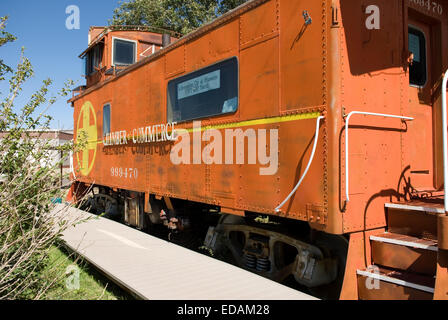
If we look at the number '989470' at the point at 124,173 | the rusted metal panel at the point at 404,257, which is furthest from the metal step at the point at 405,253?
the number '989470' at the point at 124,173

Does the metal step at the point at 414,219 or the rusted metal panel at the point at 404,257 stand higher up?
the metal step at the point at 414,219

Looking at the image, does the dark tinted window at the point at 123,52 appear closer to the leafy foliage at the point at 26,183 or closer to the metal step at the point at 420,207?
the leafy foliage at the point at 26,183

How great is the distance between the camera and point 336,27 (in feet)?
11.1

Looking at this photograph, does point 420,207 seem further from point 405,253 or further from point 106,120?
point 106,120

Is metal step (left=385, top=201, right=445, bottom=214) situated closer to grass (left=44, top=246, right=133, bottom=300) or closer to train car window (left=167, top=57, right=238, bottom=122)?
train car window (left=167, top=57, right=238, bottom=122)

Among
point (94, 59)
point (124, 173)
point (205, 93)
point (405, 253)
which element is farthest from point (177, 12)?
point (405, 253)

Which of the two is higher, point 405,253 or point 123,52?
point 123,52

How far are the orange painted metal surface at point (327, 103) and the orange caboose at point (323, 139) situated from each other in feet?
0.05

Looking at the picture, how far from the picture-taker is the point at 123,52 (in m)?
9.63

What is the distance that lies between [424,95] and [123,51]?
7.63 m

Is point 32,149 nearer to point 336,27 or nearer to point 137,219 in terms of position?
point 336,27

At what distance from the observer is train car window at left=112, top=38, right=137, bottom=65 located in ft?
31.2

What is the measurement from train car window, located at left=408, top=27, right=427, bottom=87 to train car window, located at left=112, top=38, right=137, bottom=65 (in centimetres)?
734

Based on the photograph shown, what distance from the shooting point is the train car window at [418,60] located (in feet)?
14.7
